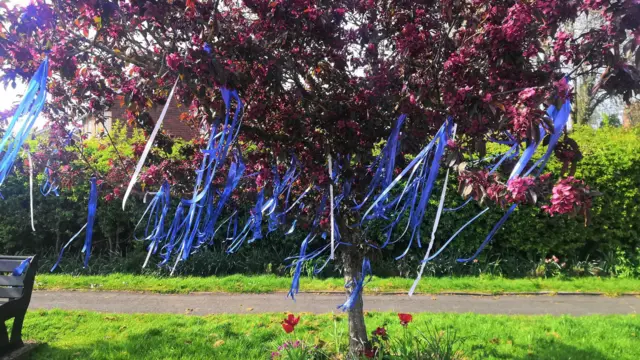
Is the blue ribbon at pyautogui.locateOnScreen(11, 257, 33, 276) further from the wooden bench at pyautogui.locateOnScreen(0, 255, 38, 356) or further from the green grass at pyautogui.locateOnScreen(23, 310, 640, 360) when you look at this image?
the green grass at pyautogui.locateOnScreen(23, 310, 640, 360)

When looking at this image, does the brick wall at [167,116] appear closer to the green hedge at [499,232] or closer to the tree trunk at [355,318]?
the green hedge at [499,232]

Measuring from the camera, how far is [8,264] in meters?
3.98

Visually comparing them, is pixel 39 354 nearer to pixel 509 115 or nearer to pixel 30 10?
pixel 30 10

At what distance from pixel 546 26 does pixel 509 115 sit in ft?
2.24

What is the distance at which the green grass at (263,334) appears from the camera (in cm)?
368

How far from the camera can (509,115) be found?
176 centimetres

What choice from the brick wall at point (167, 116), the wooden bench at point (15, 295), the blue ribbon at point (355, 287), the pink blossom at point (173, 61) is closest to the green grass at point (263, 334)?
the wooden bench at point (15, 295)

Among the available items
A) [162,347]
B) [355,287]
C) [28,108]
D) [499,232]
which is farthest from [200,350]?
[499,232]

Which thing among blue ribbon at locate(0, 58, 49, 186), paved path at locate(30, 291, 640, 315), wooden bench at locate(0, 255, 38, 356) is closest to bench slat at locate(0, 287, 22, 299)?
wooden bench at locate(0, 255, 38, 356)

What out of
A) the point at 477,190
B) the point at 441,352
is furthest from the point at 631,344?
the point at 477,190

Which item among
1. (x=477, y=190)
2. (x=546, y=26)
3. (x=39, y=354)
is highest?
(x=546, y=26)

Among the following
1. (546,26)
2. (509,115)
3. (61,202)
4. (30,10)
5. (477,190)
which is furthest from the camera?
(61,202)

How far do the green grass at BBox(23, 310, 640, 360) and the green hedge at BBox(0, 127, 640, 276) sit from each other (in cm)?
213

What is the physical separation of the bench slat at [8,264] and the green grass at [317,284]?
7.20ft
